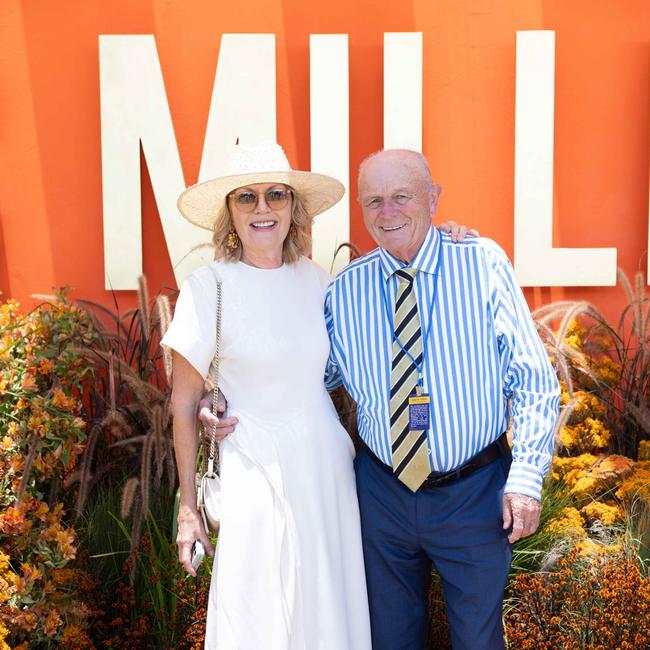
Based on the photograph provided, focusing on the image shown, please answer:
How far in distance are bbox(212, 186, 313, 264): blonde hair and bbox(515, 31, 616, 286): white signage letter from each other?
5.96 feet

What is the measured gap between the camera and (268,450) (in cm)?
238

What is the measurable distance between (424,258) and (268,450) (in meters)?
0.78

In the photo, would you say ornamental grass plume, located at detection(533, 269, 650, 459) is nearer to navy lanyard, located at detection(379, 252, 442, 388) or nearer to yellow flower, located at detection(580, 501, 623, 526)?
yellow flower, located at detection(580, 501, 623, 526)

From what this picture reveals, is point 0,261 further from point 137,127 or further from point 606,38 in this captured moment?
point 606,38

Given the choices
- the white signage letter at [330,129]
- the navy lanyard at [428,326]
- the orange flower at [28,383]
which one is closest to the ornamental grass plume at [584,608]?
the navy lanyard at [428,326]

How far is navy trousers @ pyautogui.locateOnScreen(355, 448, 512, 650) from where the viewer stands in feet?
7.73

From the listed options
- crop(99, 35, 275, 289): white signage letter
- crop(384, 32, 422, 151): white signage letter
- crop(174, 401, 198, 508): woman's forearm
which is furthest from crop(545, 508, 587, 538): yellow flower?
crop(99, 35, 275, 289): white signage letter

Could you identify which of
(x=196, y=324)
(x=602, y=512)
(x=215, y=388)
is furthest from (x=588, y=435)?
(x=196, y=324)

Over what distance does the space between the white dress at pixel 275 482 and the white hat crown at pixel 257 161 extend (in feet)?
1.03

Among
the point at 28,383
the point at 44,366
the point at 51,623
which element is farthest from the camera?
the point at 44,366

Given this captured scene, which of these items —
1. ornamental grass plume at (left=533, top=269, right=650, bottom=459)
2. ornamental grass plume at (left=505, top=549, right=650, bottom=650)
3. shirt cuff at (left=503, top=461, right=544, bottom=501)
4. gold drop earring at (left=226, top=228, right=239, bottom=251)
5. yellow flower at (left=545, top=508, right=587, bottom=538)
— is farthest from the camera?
ornamental grass plume at (left=533, top=269, right=650, bottom=459)

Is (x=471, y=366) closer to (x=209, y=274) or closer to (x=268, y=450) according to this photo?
(x=268, y=450)

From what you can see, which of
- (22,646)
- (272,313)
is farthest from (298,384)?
(22,646)

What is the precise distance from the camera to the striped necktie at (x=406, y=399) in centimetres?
234
